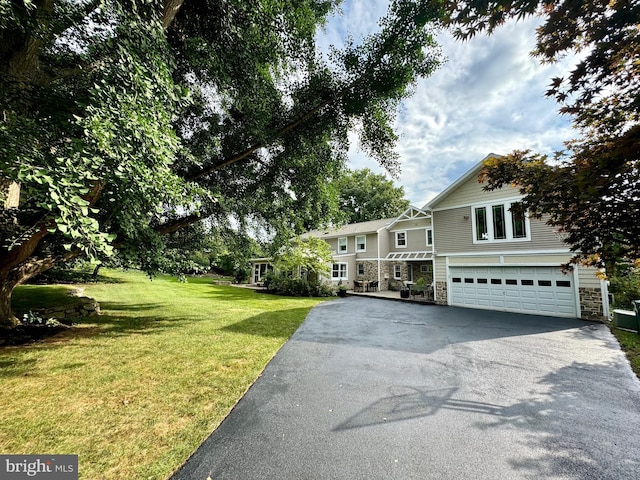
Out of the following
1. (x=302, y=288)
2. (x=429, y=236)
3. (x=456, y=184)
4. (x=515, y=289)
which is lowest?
(x=302, y=288)

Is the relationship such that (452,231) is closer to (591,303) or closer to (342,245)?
(591,303)

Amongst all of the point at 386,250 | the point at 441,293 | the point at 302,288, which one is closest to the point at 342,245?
the point at 386,250

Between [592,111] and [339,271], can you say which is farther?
[339,271]

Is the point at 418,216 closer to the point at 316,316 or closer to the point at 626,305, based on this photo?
the point at 626,305

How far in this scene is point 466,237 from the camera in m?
13.5

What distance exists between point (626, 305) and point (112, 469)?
1710 centimetres

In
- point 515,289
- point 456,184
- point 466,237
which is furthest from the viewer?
point 456,184

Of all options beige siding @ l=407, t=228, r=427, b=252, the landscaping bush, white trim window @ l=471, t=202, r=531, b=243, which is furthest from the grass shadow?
beige siding @ l=407, t=228, r=427, b=252

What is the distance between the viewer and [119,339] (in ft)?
21.9

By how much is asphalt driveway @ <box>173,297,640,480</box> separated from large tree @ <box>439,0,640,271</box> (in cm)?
240

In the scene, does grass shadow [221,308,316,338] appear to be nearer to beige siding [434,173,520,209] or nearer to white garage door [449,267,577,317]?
white garage door [449,267,577,317]

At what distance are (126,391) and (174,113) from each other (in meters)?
4.87

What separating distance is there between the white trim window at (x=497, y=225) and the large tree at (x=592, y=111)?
331 inches

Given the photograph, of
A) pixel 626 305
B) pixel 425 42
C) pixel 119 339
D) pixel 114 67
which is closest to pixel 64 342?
pixel 119 339
